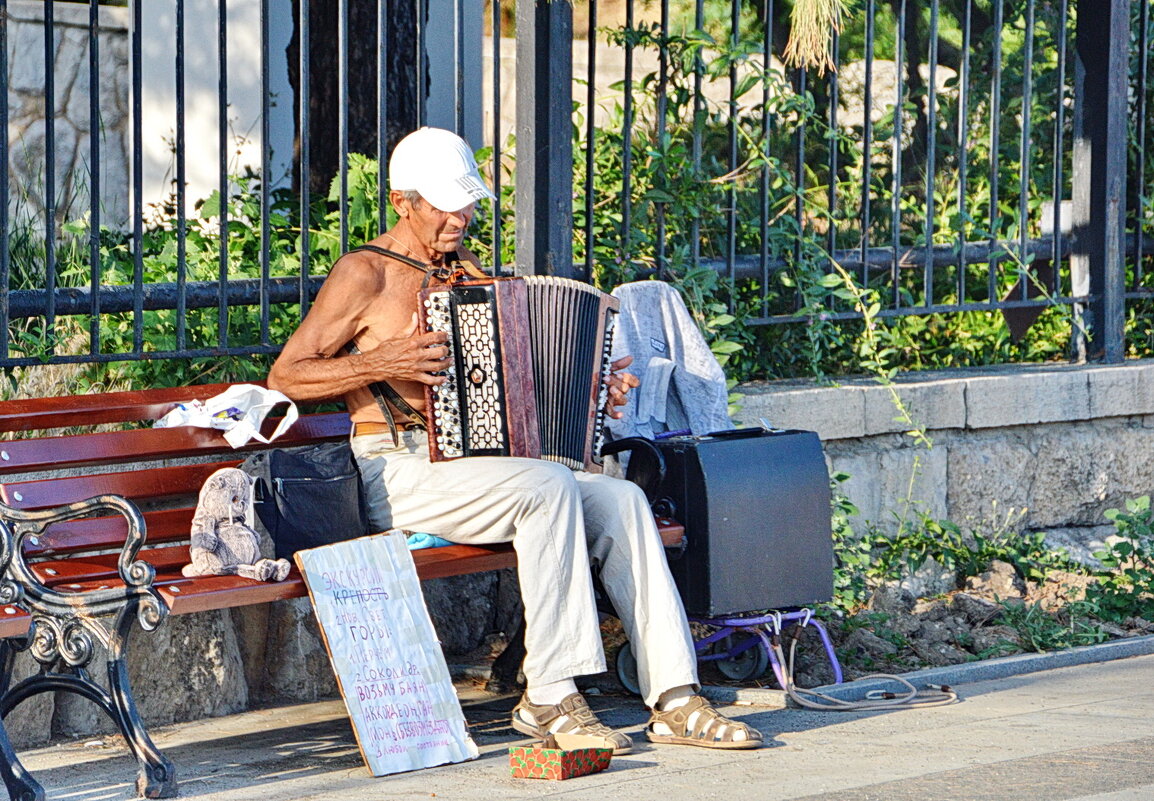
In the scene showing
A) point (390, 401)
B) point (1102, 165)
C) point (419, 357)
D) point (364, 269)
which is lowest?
point (390, 401)

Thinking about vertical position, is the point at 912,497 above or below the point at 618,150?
below

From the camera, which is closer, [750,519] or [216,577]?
[216,577]

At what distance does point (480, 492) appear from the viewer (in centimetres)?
449

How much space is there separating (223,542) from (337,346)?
2.41 feet

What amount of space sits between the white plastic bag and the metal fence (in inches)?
18.2

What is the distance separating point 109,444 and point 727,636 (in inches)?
72.3

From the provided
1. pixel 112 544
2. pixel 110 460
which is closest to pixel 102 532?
pixel 112 544

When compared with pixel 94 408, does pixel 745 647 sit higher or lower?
lower

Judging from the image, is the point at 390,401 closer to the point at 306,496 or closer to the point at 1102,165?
the point at 306,496

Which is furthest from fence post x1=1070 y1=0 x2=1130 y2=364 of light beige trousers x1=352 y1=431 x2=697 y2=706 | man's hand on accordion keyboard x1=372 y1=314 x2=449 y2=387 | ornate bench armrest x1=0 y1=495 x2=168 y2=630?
ornate bench armrest x1=0 y1=495 x2=168 y2=630

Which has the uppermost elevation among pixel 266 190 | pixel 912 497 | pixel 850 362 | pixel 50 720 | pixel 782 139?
pixel 782 139

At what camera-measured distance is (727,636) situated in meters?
5.11

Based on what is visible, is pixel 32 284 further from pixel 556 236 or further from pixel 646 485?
pixel 646 485

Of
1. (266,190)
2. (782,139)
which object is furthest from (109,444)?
(782,139)
